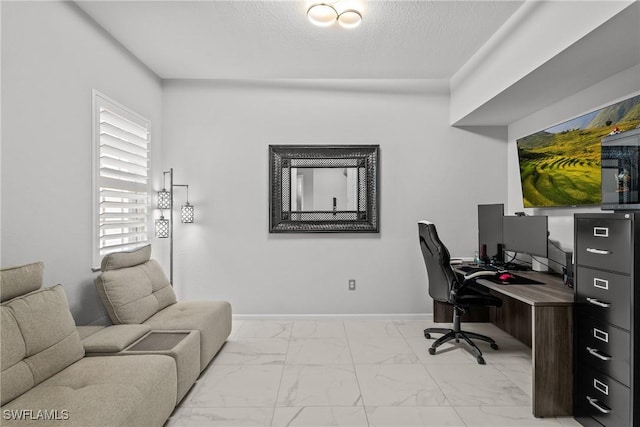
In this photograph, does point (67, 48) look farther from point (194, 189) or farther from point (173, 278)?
point (173, 278)

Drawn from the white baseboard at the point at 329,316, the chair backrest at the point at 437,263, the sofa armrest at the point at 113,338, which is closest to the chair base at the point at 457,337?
the chair backrest at the point at 437,263

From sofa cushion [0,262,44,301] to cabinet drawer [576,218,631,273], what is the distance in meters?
3.14

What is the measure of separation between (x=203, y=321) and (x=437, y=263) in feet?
6.80

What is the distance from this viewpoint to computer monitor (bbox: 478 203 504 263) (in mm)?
3562

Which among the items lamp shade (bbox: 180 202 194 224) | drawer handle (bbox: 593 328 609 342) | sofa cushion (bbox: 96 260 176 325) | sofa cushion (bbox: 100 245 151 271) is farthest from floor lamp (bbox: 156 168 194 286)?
drawer handle (bbox: 593 328 609 342)

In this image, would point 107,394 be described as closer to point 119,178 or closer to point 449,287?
point 119,178

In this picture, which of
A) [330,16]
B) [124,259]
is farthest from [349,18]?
[124,259]

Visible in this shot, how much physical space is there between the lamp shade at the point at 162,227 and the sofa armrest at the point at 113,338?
1.46 meters

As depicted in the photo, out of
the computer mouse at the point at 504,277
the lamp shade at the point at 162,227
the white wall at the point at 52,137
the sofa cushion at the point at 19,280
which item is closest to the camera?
the sofa cushion at the point at 19,280

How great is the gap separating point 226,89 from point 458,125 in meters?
2.77

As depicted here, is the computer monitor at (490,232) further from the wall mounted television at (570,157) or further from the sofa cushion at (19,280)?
the sofa cushion at (19,280)

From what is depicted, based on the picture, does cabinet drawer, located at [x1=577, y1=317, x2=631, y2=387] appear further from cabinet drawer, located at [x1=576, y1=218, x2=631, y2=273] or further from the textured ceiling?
the textured ceiling

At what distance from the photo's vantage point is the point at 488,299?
3039 millimetres

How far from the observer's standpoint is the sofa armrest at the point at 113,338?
2089 millimetres
